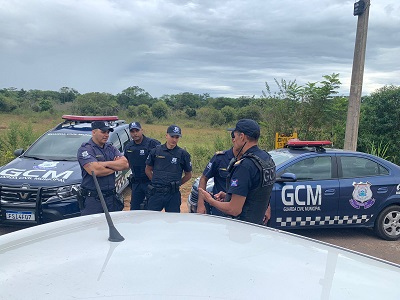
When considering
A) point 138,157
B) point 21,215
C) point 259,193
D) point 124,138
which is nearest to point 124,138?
point 124,138

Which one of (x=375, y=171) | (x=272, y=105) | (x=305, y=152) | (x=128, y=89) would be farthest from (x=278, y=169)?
Answer: (x=128, y=89)

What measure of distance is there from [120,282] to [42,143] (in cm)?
634

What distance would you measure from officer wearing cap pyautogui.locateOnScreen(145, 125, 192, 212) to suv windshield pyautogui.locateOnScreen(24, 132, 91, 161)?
1928mm

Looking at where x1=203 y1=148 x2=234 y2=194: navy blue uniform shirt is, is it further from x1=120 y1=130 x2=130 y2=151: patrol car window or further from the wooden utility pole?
the wooden utility pole

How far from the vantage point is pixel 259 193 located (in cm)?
324

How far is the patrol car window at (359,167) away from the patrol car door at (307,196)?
205 mm

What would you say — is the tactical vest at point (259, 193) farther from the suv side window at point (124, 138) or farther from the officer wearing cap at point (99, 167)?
the suv side window at point (124, 138)

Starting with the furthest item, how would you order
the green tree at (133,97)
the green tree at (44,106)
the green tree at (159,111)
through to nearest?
the green tree at (133,97)
the green tree at (159,111)
the green tree at (44,106)

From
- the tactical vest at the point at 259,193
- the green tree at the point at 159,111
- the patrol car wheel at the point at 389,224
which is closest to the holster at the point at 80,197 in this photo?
the tactical vest at the point at 259,193

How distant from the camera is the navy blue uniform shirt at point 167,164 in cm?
512

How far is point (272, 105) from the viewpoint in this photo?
11812mm

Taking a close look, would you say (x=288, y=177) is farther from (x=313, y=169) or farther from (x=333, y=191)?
(x=333, y=191)

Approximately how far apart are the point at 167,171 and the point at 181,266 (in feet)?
12.3

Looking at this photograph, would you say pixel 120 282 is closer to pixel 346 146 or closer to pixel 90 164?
pixel 90 164
